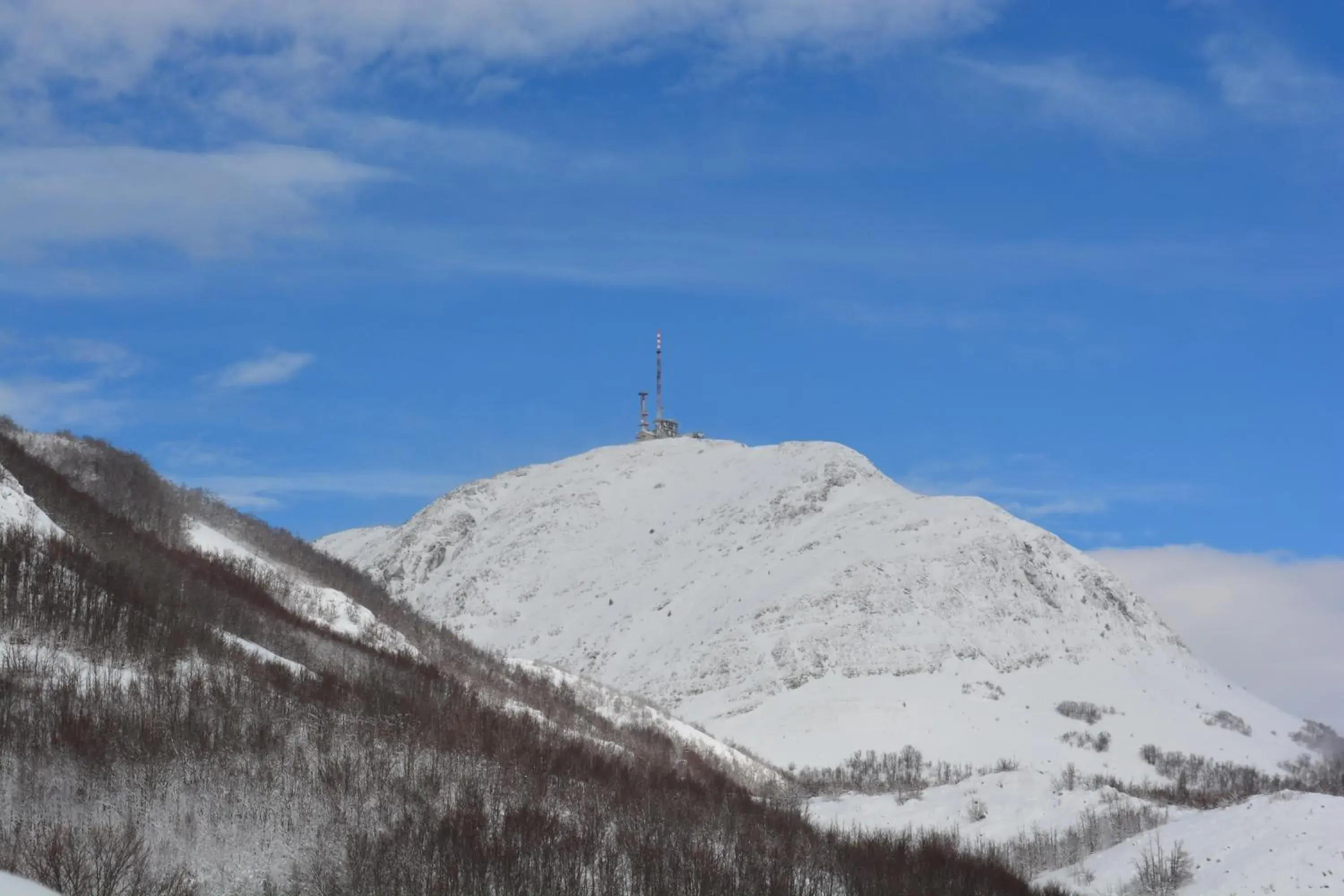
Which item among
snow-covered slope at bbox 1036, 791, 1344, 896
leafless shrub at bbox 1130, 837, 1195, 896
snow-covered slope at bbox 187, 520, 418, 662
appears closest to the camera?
snow-covered slope at bbox 1036, 791, 1344, 896

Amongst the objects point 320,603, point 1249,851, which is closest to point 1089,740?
point 1249,851

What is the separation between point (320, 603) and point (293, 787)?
3223cm

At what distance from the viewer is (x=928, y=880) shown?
36531 mm

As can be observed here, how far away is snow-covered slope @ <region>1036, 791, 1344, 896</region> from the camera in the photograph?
122ft

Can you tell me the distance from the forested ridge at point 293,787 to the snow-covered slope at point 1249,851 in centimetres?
502

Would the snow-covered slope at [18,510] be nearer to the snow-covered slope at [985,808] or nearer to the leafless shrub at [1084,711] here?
the snow-covered slope at [985,808]

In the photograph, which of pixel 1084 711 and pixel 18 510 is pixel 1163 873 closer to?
pixel 18 510

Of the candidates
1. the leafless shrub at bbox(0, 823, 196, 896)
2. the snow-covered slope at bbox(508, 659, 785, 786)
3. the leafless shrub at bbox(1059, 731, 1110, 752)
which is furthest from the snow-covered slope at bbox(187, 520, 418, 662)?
A: the leafless shrub at bbox(1059, 731, 1110, 752)

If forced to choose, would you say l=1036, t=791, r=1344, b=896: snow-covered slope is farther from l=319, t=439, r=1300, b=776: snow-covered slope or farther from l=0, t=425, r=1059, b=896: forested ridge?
l=319, t=439, r=1300, b=776: snow-covered slope

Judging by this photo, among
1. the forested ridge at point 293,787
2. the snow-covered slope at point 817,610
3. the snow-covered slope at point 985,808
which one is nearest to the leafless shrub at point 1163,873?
the forested ridge at point 293,787

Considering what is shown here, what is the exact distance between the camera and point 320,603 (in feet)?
203

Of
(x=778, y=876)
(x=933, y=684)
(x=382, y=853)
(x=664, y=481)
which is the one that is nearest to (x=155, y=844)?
(x=382, y=853)

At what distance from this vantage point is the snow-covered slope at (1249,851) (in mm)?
37281

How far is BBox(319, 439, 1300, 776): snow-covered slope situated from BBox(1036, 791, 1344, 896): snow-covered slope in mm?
38704
